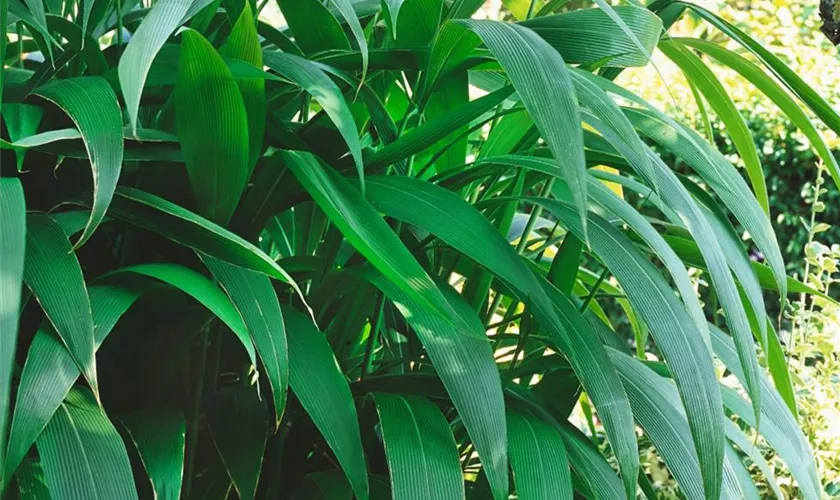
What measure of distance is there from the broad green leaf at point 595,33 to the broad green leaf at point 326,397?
282mm

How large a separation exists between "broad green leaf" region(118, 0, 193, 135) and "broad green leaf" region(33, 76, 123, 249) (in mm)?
43

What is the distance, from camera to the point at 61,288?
54 centimetres

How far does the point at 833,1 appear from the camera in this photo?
1065 mm

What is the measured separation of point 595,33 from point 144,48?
1.10 ft

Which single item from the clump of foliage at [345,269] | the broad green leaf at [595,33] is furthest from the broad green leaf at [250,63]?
the broad green leaf at [595,33]

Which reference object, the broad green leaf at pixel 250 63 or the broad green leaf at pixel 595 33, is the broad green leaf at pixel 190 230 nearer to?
the broad green leaf at pixel 250 63

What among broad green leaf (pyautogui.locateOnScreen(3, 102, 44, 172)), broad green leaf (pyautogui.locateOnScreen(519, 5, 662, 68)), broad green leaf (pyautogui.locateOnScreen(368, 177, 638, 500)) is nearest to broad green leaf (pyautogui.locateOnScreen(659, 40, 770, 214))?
broad green leaf (pyautogui.locateOnScreen(519, 5, 662, 68))

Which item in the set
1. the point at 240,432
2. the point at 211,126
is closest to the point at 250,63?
the point at 211,126

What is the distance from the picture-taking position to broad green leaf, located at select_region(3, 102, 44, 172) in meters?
0.64

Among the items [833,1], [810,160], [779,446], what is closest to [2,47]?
[779,446]

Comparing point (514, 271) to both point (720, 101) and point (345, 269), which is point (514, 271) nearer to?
point (345, 269)

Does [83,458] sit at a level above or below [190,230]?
below

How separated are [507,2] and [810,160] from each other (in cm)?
273

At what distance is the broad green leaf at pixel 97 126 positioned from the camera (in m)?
0.50
